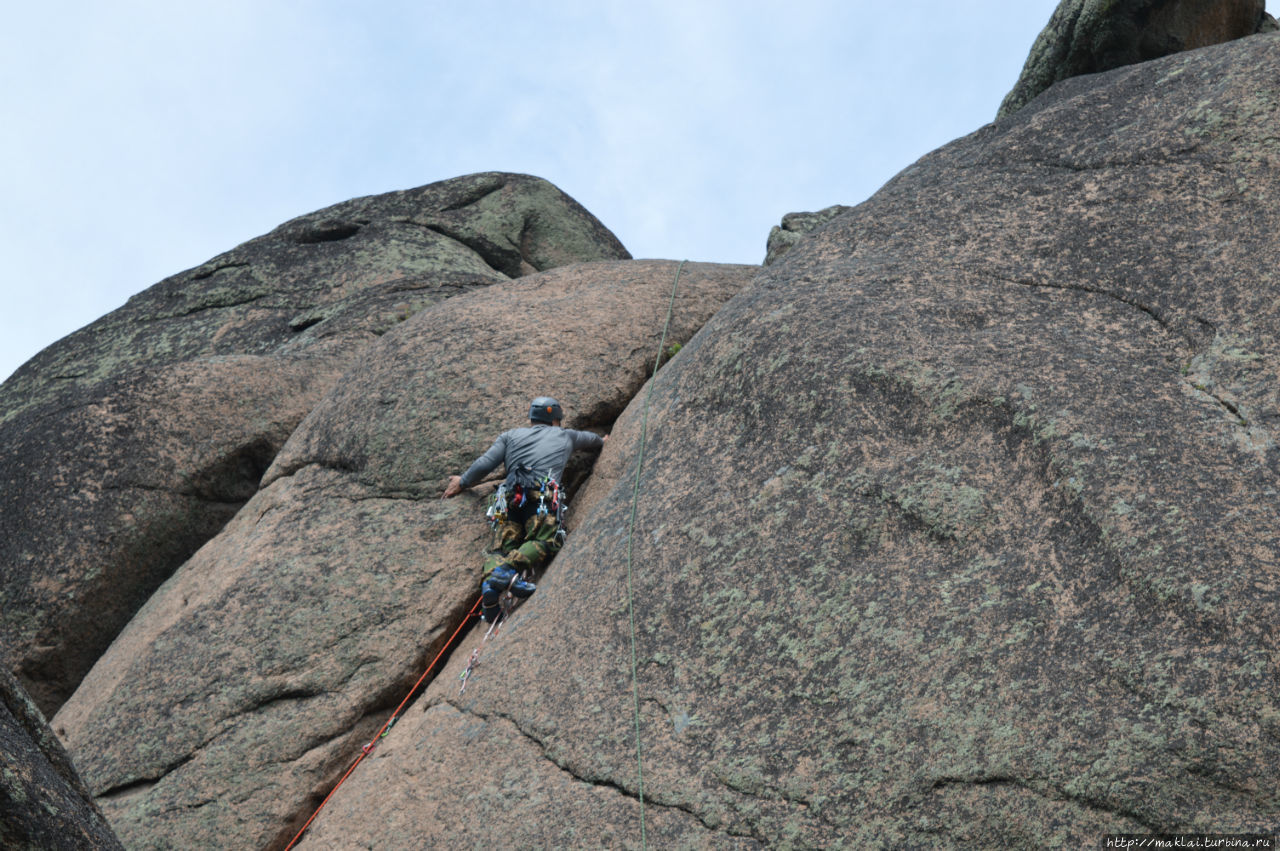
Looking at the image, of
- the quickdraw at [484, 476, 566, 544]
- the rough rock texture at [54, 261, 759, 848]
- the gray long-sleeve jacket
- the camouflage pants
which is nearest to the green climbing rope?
the rough rock texture at [54, 261, 759, 848]

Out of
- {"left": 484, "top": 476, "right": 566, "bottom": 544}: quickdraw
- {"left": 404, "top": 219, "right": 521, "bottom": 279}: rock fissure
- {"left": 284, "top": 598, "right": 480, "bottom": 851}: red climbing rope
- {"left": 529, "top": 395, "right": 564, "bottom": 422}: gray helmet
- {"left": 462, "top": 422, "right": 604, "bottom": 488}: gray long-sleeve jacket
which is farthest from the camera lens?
{"left": 404, "top": 219, "right": 521, "bottom": 279}: rock fissure

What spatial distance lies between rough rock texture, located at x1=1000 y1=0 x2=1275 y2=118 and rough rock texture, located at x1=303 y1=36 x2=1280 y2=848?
219 cm

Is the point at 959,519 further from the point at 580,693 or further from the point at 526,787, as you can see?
Result: the point at 526,787

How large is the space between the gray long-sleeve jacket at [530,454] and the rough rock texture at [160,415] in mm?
3820

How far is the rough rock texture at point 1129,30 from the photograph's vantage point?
11414mm

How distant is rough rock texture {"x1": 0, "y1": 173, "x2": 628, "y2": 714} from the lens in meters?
10.9

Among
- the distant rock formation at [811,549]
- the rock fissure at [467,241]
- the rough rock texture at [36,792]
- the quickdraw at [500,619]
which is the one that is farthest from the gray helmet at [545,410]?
the rock fissure at [467,241]

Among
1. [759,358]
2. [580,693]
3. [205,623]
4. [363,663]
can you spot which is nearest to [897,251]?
[759,358]

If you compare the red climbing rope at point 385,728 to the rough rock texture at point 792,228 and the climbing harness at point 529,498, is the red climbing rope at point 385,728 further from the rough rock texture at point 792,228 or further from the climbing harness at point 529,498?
the rough rock texture at point 792,228

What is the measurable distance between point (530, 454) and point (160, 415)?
500cm

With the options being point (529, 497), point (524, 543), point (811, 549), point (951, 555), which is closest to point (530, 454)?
point (529, 497)

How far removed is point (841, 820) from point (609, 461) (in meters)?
4.47

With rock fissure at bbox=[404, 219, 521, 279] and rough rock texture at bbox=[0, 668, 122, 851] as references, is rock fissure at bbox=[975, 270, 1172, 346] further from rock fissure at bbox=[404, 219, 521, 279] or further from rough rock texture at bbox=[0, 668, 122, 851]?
rock fissure at bbox=[404, 219, 521, 279]

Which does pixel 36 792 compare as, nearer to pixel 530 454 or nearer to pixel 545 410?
pixel 530 454
